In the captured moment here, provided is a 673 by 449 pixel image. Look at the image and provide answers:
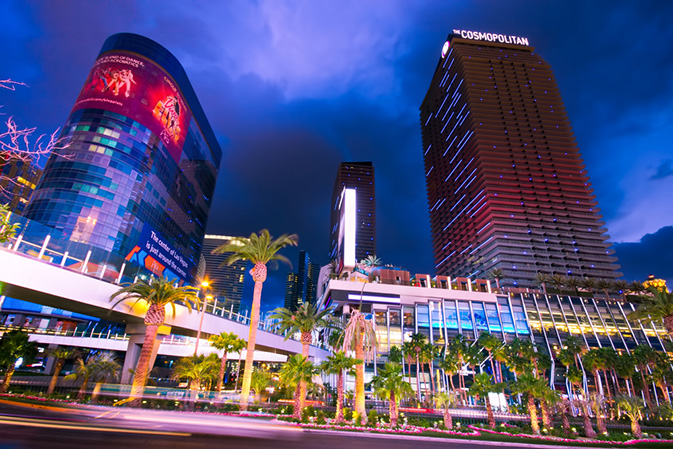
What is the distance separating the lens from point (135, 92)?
279ft

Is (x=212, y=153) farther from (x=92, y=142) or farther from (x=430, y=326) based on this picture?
(x=430, y=326)

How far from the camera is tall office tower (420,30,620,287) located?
456ft

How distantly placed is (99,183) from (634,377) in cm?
12413

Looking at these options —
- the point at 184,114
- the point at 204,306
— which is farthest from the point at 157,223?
the point at 204,306

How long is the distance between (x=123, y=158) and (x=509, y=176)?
15384 cm

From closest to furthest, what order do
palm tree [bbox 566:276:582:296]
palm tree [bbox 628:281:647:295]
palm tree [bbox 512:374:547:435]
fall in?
palm tree [bbox 512:374:547:435], palm tree [bbox 566:276:582:296], palm tree [bbox 628:281:647:295]

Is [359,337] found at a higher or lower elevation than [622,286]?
lower

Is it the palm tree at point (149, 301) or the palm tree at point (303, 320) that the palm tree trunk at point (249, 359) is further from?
the palm tree at point (303, 320)

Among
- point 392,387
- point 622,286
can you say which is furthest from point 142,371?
point 622,286

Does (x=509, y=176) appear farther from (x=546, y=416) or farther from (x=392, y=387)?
(x=392, y=387)

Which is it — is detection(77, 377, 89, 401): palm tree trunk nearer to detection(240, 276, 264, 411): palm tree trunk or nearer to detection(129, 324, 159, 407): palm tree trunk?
detection(129, 324, 159, 407): palm tree trunk

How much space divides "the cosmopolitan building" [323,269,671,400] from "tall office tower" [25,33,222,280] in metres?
50.7

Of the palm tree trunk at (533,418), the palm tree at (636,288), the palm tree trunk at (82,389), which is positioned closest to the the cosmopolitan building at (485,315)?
the palm tree at (636,288)

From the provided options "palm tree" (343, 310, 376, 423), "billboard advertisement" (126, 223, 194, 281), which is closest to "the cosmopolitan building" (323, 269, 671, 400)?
"billboard advertisement" (126, 223, 194, 281)
